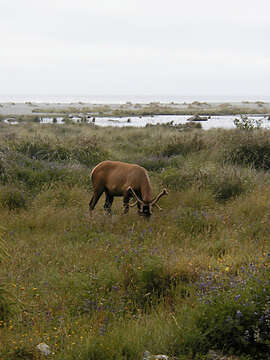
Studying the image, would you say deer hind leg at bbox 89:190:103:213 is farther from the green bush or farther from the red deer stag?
the green bush

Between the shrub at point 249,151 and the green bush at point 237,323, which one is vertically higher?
the shrub at point 249,151

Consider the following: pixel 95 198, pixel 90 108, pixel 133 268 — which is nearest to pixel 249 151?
pixel 95 198

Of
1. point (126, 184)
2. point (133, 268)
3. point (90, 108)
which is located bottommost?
point (133, 268)

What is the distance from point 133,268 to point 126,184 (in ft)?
11.1

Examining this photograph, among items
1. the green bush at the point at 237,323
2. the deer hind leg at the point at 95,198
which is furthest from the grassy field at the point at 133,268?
the deer hind leg at the point at 95,198

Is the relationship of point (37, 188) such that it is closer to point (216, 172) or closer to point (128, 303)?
point (216, 172)

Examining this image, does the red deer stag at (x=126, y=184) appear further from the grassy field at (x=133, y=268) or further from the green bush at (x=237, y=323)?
the green bush at (x=237, y=323)

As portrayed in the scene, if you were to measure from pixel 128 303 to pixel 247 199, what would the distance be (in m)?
5.85

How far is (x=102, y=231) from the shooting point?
8.67 meters

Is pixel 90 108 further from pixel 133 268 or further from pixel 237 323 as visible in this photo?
pixel 237 323

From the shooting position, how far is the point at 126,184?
9.20 meters

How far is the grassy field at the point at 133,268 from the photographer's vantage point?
420cm

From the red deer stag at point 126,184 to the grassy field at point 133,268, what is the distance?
38cm

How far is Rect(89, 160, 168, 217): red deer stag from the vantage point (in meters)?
8.59
